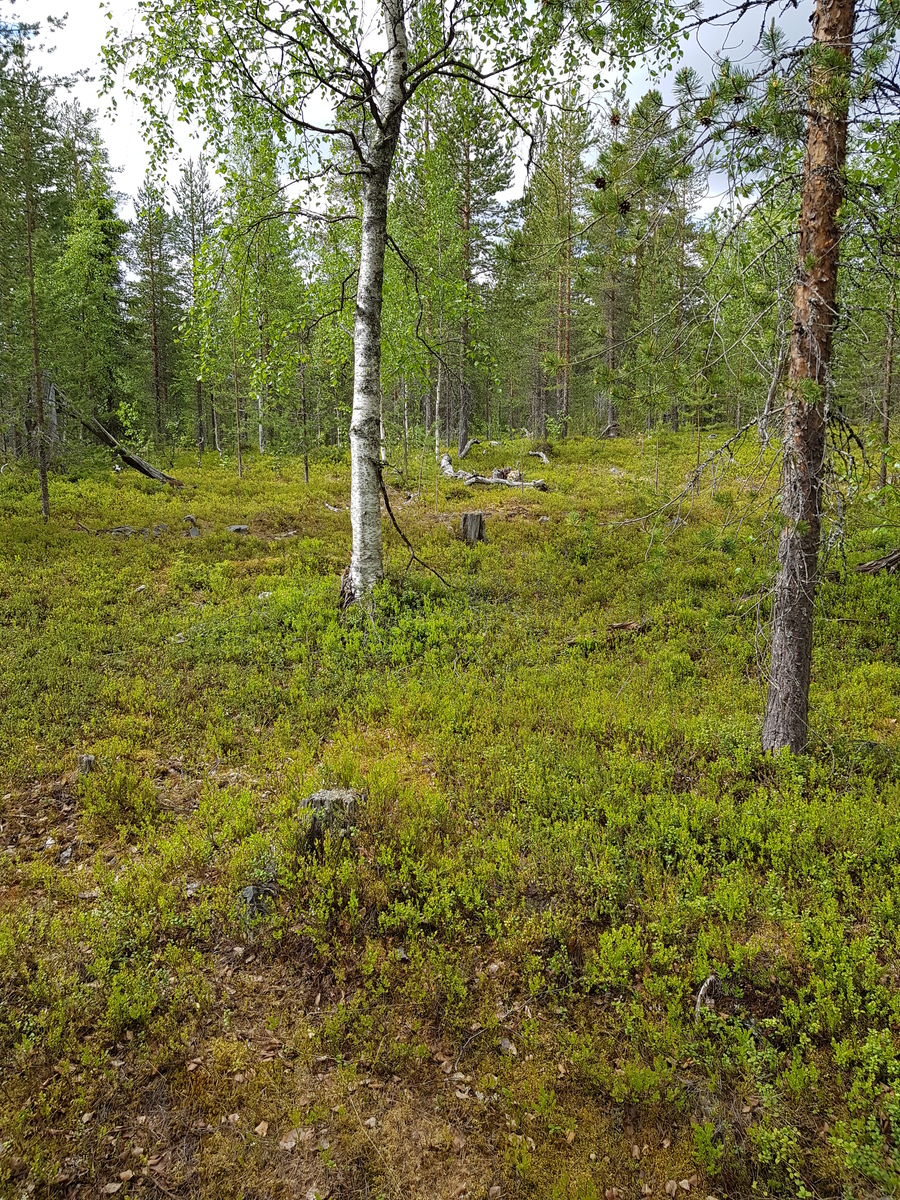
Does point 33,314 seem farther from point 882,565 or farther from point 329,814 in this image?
point 882,565

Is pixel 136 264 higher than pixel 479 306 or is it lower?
higher

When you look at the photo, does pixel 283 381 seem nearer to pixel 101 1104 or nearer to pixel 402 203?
pixel 101 1104

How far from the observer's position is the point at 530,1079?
3475mm

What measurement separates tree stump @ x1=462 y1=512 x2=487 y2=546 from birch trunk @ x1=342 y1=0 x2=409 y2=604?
178 inches

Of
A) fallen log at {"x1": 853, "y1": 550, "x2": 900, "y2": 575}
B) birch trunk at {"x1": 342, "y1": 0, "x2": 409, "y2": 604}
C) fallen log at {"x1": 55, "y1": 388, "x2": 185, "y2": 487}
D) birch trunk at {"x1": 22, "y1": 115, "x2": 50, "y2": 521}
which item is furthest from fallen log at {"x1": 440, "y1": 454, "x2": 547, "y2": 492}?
birch trunk at {"x1": 22, "y1": 115, "x2": 50, "y2": 521}

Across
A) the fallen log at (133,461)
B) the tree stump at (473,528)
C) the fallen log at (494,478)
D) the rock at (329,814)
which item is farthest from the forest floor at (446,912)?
the fallen log at (133,461)

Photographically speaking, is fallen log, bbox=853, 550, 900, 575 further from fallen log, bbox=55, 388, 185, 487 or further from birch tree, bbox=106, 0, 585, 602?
fallen log, bbox=55, 388, 185, 487

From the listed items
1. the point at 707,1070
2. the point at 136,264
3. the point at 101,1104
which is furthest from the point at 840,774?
the point at 136,264

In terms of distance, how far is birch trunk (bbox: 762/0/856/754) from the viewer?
496cm

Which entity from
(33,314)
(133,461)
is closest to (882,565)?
(33,314)

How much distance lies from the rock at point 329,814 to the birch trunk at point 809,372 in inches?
170

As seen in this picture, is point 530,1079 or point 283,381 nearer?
point 530,1079

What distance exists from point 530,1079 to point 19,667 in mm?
7863

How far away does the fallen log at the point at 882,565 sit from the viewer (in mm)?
10461
